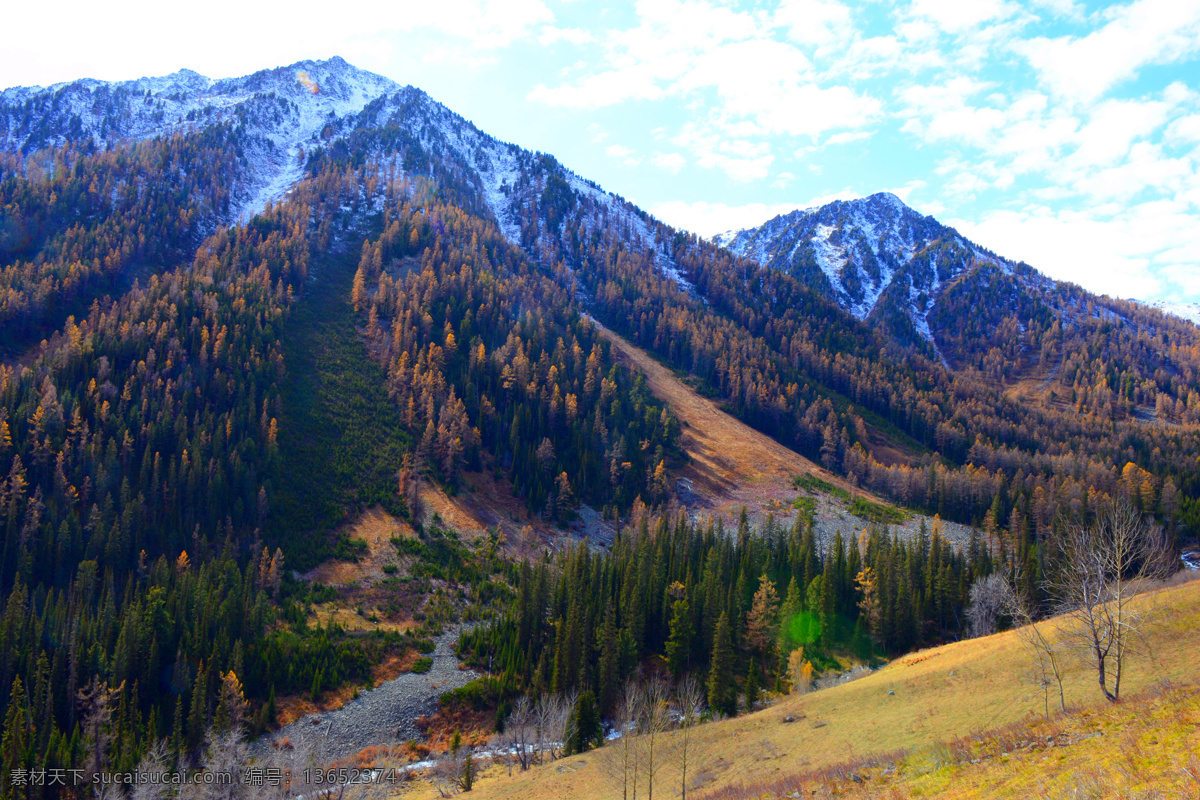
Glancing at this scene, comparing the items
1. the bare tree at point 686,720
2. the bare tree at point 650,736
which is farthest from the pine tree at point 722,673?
the bare tree at point 650,736

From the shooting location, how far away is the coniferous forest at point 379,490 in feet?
201

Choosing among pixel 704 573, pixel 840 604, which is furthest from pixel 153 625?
pixel 840 604

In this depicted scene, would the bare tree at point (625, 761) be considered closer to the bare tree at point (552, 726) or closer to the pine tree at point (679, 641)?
the bare tree at point (552, 726)

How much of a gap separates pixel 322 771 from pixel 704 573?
4634 cm

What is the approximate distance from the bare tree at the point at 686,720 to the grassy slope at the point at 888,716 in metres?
0.79

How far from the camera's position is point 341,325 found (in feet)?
480

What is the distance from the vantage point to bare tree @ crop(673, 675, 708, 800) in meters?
37.6

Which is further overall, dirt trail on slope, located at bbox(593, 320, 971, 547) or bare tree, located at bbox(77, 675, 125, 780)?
dirt trail on slope, located at bbox(593, 320, 971, 547)

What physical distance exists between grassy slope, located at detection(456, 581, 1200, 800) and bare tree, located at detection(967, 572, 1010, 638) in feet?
72.2

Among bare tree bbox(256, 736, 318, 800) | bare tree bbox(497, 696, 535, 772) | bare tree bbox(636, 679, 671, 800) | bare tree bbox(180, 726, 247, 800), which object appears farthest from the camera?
bare tree bbox(497, 696, 535, 772)

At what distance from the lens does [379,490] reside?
10225 centimetres

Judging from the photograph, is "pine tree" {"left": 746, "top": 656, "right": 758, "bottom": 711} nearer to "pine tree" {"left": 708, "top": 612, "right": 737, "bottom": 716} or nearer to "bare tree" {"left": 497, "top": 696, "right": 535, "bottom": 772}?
"pine tree" {"left": 708, "top": 612, "right": 737, "bottom": 716}

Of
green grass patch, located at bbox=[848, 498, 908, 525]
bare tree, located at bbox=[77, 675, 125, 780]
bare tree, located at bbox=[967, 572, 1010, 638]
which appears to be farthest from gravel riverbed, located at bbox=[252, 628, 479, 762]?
green grass patch, located at bbox=[848, 498, 908, 525]

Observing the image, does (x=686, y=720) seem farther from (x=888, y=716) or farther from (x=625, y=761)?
(x=888, y=716)
